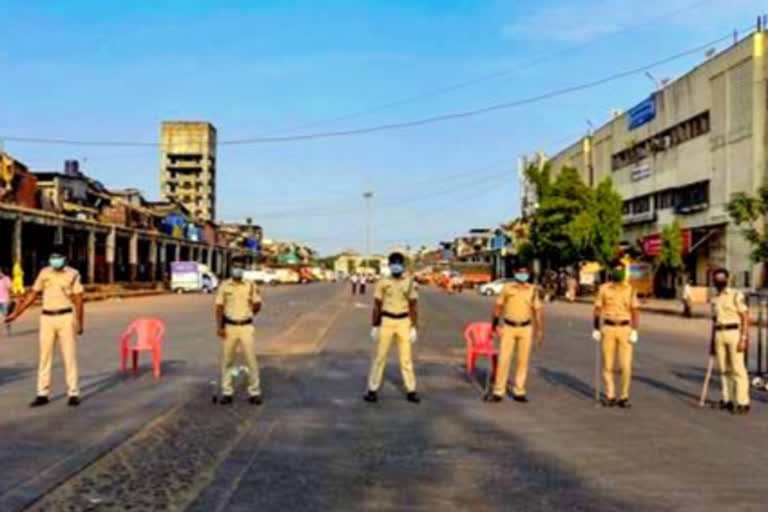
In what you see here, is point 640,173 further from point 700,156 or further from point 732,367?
point 732,367

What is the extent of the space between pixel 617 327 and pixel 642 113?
2358 inches

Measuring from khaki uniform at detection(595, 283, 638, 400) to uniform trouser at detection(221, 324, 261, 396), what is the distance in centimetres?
433

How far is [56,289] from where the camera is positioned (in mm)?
12320

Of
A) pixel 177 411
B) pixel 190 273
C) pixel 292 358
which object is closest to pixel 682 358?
pixel 292 358

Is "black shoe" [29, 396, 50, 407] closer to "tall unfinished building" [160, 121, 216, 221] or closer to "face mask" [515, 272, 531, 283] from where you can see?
"face mask" [515, 272, 531, 283]

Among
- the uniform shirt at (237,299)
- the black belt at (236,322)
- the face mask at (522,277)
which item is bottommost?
the black belt at (236,322)

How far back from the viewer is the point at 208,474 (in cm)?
802

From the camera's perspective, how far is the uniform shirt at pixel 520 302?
13.0 metres

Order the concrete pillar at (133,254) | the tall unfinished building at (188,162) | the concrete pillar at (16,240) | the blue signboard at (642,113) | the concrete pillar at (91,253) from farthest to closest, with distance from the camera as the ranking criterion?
1. the tall unfinished building at (188,162)
2. the concrete pillar at (133,254)
3. the blue signboard at (642,113)
4. the concrete pillar at (91,253)
5. the concrete pillar at (16,240)

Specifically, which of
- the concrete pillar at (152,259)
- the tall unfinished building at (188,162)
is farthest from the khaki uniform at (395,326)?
the tall unfinished building at (188,162)

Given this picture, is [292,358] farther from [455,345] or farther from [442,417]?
[442,417]

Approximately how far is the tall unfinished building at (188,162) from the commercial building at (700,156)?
93.6 meters

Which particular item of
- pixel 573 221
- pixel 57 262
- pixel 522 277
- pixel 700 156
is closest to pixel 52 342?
pixel 57 262

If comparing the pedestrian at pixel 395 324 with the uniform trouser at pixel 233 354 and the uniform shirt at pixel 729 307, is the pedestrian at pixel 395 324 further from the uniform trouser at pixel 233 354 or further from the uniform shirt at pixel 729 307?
the uniform shirt at pixel 729 307
